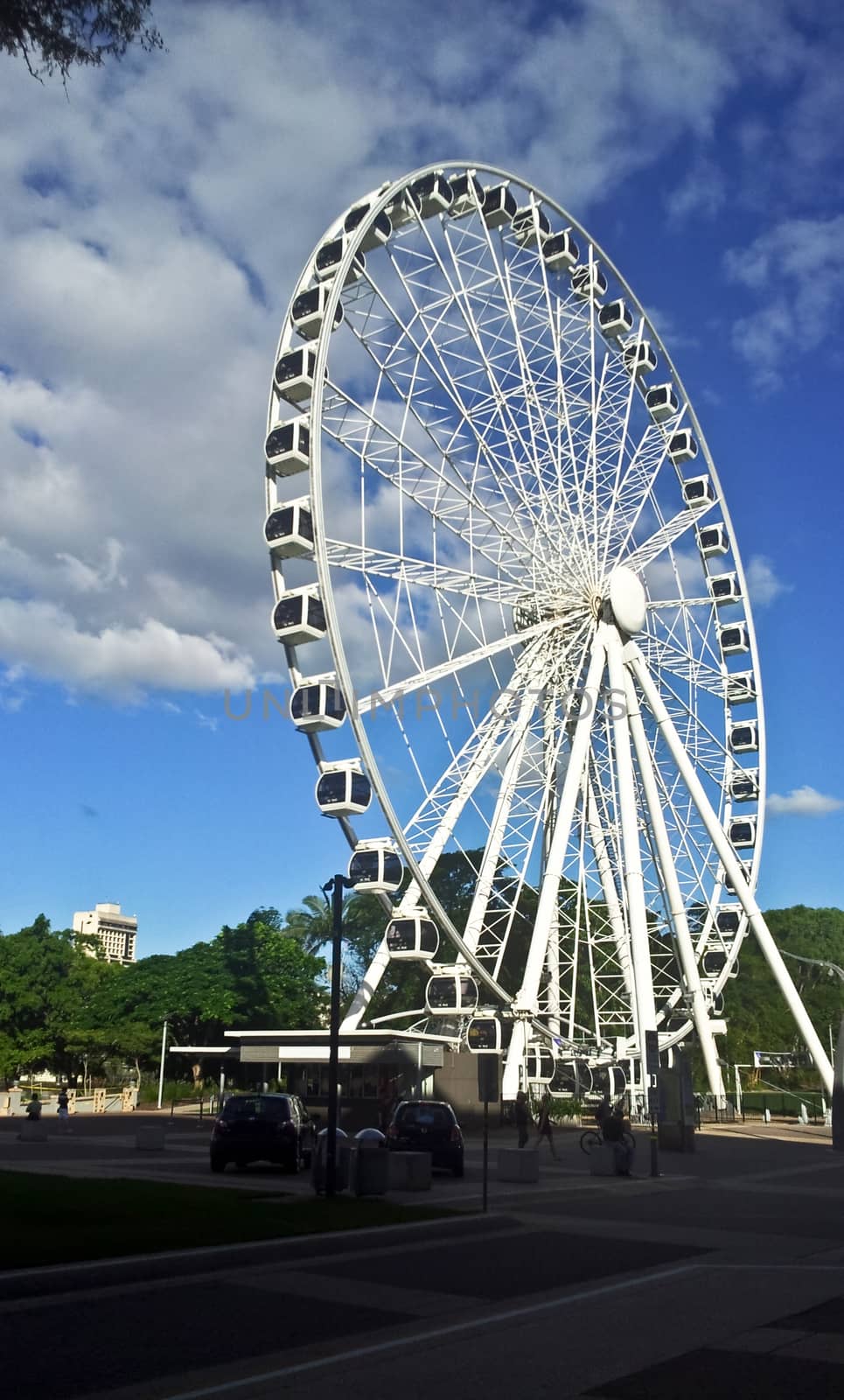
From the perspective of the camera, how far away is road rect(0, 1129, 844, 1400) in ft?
27.0

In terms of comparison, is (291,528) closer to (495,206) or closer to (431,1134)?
(431,1134)

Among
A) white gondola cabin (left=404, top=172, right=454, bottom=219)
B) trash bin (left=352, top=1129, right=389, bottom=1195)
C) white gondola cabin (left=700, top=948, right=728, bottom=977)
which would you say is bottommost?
trash bin (left=352, top=1129, right=389, bottom=1195)

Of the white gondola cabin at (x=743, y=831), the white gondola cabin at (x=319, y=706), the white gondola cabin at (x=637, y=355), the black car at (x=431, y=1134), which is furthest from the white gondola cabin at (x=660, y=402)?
the black car at (x=431, y=1134)

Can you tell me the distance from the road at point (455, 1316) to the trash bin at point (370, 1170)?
8.12 ft

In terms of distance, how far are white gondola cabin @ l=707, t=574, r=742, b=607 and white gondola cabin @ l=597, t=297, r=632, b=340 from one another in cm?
1029

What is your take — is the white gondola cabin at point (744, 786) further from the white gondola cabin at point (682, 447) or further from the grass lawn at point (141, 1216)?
the grass lawn at point (141, 1216)

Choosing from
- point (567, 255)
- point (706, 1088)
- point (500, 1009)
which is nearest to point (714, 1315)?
point (500, 1009)

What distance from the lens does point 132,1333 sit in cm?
956

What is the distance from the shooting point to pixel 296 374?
1302 inches

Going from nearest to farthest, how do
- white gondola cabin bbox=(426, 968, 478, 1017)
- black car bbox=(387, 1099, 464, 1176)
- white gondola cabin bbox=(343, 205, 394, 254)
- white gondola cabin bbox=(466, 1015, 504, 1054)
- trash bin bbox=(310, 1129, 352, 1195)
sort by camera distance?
1. trash bin bbox=(310, 1129, 352, 1195)
2. black car bbox=(387, 1099, 464, 1176)
3. white gondola cabin bbox=(343, 205, 394, 254)
4. white gondola cabin bbox=(426, 968, 478, 1017)
5. white gondola cabin bbox=(466, 1015, 504, 1054)

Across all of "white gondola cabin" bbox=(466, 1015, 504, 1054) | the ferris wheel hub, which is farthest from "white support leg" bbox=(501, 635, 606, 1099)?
the ferris wheel hub

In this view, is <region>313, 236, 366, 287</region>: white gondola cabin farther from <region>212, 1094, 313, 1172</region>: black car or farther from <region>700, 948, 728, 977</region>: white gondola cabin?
<region>700, 948, 728, 977</region>: white gondola cabin

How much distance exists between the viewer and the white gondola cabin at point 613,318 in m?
46.3

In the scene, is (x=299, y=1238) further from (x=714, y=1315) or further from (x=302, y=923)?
(x=302, y=923)
